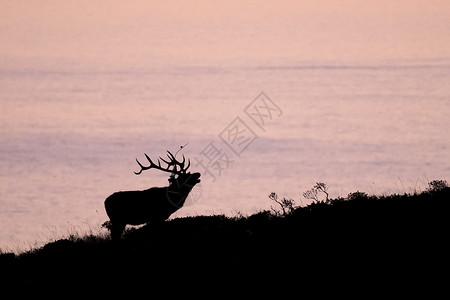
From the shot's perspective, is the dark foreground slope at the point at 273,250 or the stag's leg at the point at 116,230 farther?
the stag's leg at the point at 116,230

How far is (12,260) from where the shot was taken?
23375 mm

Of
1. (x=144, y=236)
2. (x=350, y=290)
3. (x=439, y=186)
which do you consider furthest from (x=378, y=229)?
(x=144, y=236)

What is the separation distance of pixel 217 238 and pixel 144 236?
10.9 feet

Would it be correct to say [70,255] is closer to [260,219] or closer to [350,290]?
[260,219]

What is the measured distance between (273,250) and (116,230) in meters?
6.82

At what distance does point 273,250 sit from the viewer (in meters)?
18.9

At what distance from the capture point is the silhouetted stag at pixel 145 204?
24828 mm

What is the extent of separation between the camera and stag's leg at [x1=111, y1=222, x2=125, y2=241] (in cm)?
2373

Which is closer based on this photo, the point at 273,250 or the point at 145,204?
the point at 273,250

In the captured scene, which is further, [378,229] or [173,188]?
[173,188]

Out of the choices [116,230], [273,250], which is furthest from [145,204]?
[273,250]

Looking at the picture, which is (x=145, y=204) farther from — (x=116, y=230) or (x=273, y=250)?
(x=273, y=250)

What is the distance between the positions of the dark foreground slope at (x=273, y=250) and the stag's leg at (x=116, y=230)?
685 millimetres

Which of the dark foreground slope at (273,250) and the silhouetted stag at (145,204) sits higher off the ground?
the silhouetted stag at (145,204)
